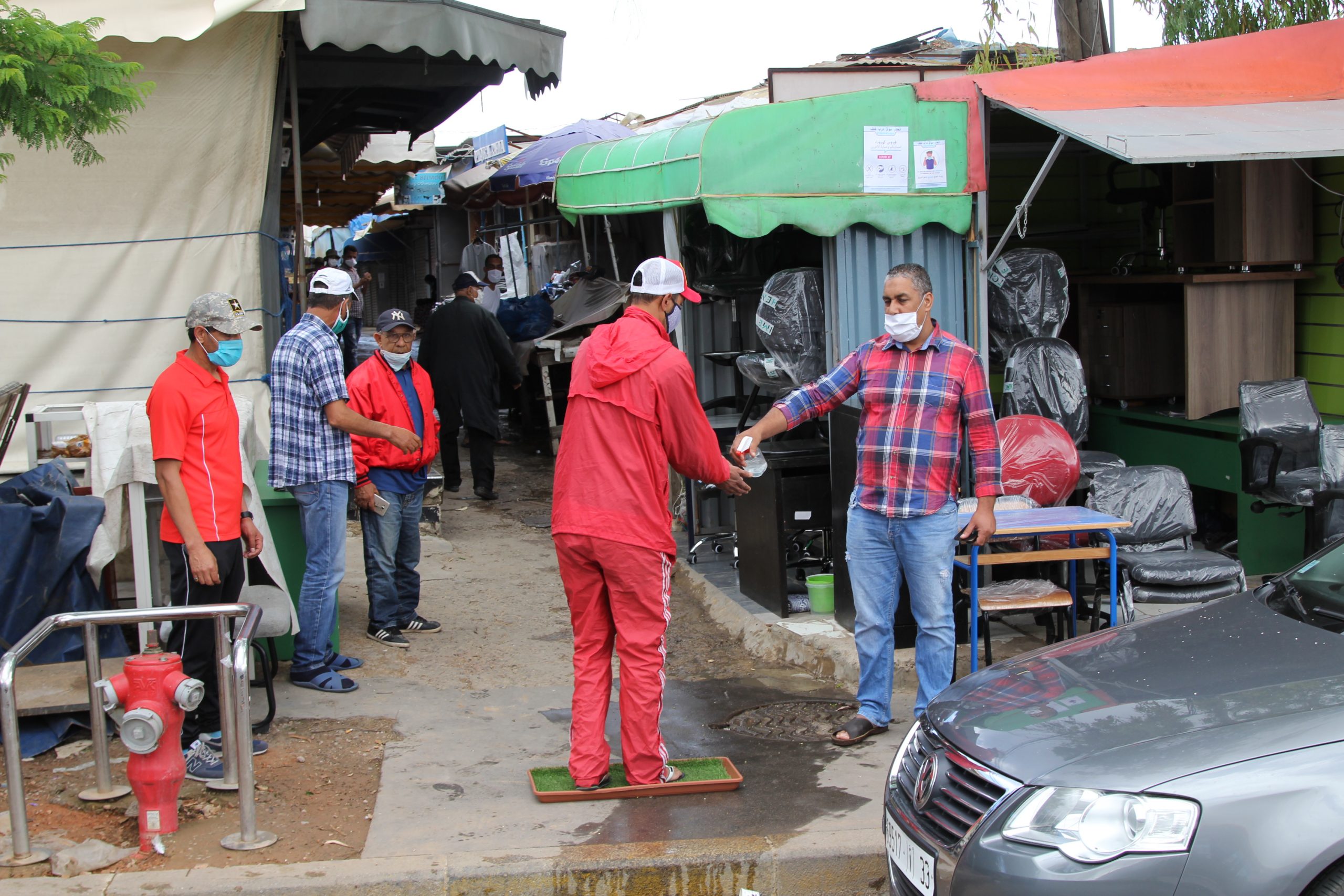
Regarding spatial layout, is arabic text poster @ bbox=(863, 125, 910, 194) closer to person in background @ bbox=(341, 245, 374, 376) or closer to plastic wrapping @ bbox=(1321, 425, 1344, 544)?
plastic wrapping @ bbox=(1321, 425, 1344, 544)

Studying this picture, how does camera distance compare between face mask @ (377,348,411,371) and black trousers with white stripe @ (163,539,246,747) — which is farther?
face mask @ (377,348,411,371)

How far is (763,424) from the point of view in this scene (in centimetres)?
503

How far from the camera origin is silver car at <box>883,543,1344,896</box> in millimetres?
2719

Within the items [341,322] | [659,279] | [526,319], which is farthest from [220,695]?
[526,319]

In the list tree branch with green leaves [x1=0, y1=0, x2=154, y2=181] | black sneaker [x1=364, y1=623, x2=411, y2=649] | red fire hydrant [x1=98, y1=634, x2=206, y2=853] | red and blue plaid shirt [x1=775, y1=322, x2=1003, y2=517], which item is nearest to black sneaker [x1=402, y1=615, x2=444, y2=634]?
black sneaker [x1=364, y1=623, x2=411, y2=649]

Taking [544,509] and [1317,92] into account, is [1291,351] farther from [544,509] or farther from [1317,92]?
[544,509]

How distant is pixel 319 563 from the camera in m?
5.81

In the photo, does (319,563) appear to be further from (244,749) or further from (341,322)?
(244,749)

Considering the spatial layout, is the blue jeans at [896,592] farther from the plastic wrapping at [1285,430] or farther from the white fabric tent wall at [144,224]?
the white fabric tent wall at [144,224]

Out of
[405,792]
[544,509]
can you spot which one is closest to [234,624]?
[405,792]

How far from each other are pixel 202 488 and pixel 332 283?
58.4 inches

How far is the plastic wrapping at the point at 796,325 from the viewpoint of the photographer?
729 cm

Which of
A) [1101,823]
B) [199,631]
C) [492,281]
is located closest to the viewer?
[1101,823]

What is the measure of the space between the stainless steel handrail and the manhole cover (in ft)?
7.16
